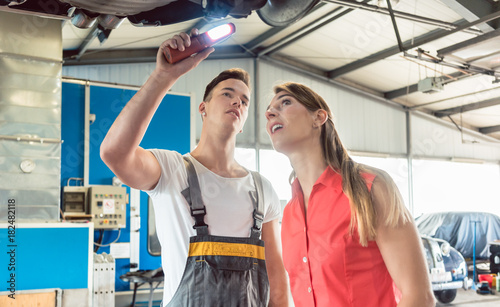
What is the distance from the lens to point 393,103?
15.0 m

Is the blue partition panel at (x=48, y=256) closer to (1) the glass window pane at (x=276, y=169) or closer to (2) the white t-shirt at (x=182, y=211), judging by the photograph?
(2) the white t-shirt at (x=182, y=211)

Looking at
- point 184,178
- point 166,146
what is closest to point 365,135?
point 166,146

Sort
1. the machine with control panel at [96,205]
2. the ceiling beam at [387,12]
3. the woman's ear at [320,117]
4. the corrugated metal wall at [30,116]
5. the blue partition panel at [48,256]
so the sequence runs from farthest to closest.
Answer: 1. the ceiling beam at [387,12]
2. the machine with control panel at [96,205]
3. the corrugated metal wall at [30,116]
4. the blue partition panel at [48,256]
5. the woman's ear at [320,117]

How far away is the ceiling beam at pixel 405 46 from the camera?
8147mm

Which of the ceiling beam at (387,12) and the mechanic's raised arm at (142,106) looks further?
the ceiling beam at (387,12)

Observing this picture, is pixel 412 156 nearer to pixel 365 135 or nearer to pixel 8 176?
pixel 365 135

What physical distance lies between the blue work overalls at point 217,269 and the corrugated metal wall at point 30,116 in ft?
13.9

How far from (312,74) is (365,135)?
258 cm

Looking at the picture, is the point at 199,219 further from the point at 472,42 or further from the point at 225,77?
the point at 472,42

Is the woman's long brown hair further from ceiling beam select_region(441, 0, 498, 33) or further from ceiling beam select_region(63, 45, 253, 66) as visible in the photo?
ceiling beam select_region(63, 45, 253, 66)

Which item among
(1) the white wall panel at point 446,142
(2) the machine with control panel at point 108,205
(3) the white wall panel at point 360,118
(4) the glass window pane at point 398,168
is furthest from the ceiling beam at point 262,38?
(1) the white wall panel at point 446,142

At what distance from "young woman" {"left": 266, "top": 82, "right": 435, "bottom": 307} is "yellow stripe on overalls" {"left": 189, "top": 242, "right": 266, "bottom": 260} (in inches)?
7.3

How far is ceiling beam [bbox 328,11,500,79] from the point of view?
8.15 m

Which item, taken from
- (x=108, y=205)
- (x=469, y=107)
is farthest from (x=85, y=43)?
(x=469, y=107)
